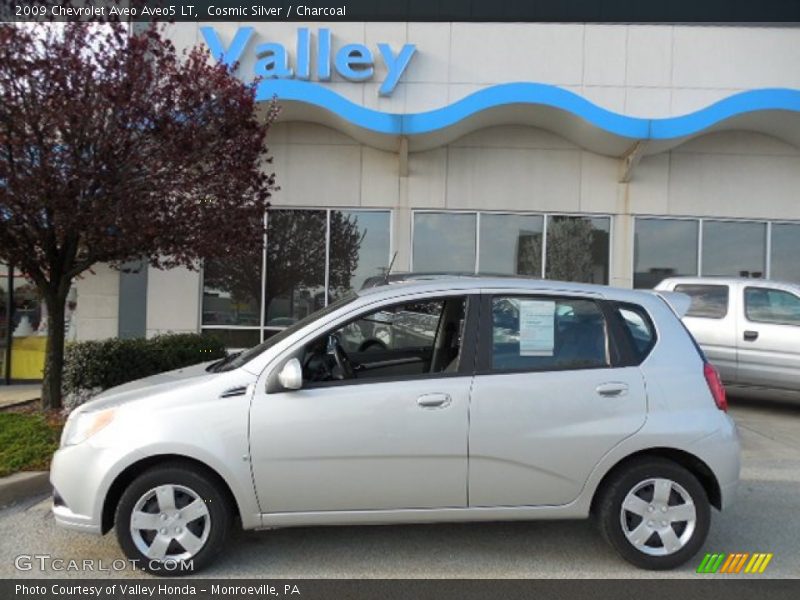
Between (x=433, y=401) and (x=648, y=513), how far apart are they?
1.40m

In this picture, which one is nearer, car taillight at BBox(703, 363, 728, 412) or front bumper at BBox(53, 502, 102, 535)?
front bumper at BBox(53, 502, 102, 535)

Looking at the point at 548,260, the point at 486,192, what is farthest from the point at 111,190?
the point at 548,260

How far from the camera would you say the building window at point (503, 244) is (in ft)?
38.6

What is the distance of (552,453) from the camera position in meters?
3.61

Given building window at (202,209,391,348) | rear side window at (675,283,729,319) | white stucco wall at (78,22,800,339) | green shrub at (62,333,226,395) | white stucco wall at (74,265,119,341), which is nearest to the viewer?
green shrub at (62,333,226,395)

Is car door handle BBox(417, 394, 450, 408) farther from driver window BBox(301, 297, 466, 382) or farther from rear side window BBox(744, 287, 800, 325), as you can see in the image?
rear side window BBox(744, 287, 800, 325)

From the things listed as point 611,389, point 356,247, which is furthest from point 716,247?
point 611,389

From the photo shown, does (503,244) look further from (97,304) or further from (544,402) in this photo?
(544,402)

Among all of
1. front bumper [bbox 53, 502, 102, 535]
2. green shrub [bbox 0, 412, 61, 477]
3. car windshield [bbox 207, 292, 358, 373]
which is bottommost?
green shrub [bbox 0, 412, 61, 477]

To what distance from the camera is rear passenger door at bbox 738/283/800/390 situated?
8148 mm

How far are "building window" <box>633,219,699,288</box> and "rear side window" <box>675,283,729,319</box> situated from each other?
2961mm

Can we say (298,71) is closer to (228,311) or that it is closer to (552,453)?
(228,311)

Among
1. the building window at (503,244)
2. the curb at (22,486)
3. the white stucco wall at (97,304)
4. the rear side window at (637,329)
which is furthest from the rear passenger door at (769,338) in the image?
the white stucco wall at (97,304)

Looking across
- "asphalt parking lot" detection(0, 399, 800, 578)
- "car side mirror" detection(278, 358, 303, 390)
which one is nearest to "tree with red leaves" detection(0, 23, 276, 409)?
"asphalt parking lot" detection(0, 399, 800, 578)
